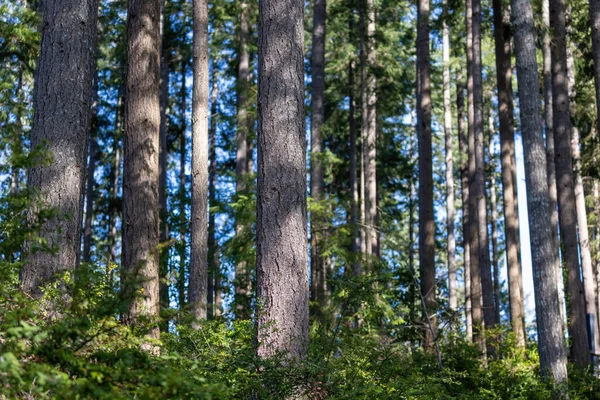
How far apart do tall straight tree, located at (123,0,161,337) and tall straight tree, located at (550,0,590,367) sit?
10243mm

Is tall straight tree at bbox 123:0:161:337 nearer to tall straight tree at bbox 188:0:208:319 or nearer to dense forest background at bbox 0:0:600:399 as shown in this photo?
dense forest background at bbox 0:0:600:399

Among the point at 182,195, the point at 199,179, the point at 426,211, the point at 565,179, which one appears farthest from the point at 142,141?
the point at 182,195

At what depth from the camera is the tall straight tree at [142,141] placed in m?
10.2

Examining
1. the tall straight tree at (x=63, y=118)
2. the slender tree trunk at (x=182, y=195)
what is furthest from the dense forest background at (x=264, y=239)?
the slender tree trunk at (x=182, y=195)

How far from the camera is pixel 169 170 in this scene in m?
39.7

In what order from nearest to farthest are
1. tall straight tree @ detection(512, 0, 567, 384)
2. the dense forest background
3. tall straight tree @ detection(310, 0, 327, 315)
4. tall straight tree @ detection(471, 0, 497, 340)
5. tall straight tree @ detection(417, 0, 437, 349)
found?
the dense forest background < tall straight tree @ detection(512, 0, 567, 384) < tall straight tree @ detection(417, 0, 437, 349) < tall straight tree @ detection(310, 0, 327, 315) < tall straight tree @ detection(471, 0, 497, 340)

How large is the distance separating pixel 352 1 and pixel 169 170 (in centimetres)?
1632

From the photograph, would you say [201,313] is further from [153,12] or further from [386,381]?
[386,381]

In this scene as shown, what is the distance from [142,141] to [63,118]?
2.69m

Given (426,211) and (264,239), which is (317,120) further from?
(264,239)

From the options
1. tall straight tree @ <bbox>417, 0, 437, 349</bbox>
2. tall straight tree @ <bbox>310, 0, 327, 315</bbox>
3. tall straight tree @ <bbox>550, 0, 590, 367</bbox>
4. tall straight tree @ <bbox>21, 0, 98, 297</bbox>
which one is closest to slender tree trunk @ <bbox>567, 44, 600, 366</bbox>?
tall straight tree @ <bbox>550, 0, 590, 367</bbox>

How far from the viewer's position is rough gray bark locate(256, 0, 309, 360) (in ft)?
22.7

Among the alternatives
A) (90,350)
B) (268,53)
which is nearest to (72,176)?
(268,53)

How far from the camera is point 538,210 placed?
11625 mm
